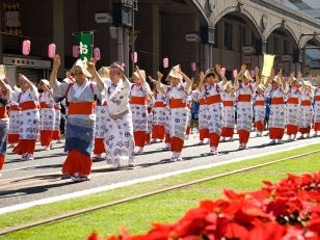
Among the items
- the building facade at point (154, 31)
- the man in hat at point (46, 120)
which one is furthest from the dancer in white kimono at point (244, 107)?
the building facade at point (154, 31)

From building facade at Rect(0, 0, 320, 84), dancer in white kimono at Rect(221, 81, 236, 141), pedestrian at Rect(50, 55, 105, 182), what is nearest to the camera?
pedestrian at Rect(50, 55, 105, 182)

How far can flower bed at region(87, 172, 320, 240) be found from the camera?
2541 millimetres

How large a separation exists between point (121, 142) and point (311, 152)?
5110 mm

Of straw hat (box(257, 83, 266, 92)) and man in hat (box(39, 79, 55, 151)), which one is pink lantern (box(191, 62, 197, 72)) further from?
man in hat (box(39, 79, 55, 151))

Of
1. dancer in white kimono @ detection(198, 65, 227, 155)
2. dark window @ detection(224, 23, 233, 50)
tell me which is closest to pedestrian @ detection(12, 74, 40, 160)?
dancer in white kimono @ detection(198, 65, 227, 155)

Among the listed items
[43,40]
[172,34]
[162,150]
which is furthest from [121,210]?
[172,34]

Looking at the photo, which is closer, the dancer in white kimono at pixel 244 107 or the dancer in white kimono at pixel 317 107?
the dancer in white kimono at pixel 244 107

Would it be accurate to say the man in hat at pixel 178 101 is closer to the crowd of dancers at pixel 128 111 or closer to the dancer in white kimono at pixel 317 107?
the crowd of dancers at pixel 128 111

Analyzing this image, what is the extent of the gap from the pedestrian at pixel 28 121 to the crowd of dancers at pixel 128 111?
0.07 ft

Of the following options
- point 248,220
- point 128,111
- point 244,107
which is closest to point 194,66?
point 244,107

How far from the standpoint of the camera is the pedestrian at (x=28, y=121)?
15102 millimetres

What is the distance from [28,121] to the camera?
15.4 m

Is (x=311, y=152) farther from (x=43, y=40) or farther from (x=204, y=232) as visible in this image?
(x=43, y=40)

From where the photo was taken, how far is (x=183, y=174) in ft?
35.2
